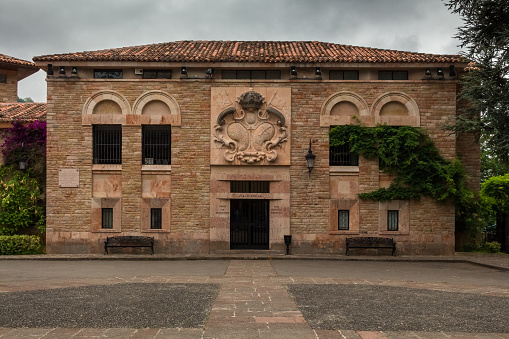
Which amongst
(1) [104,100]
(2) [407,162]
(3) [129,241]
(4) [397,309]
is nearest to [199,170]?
(3) [129,241]

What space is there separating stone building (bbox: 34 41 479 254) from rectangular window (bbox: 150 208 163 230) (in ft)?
0.13

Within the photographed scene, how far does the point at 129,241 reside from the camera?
734 inches

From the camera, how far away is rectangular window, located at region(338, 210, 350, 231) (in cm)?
1905

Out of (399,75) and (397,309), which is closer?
(397,309)

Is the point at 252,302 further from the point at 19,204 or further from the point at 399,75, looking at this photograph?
the point at 19,204

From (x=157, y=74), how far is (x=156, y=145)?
2.88m

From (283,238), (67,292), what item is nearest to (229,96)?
(283,238)

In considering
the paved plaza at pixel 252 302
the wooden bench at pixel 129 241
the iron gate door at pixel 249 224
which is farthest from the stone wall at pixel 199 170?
the paved plaza at pixel 252 302

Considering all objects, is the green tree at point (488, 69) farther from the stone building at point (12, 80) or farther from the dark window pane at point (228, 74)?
the stone building at point (12, 80)

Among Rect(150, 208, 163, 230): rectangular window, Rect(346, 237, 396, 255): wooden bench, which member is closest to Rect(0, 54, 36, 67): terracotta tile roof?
Rect(150, 208, 163, 230): rectangular window

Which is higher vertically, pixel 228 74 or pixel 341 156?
pixel 228 74

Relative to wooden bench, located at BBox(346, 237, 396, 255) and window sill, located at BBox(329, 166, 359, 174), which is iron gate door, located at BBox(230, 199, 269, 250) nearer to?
window sill, located at BBox(329, 166, 359, 174)

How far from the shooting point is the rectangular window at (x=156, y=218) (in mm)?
19016

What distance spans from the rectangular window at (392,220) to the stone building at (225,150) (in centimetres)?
4
